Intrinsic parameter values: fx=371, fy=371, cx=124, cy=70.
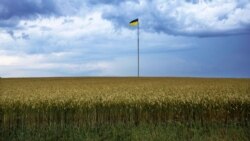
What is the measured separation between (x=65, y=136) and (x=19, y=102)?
12.6 feet

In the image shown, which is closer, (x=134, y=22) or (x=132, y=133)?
(x=132, y=133)

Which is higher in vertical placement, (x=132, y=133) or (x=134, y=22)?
(x=134, y=22)

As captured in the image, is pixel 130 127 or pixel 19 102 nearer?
pixel 130 127

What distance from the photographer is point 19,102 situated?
16062 millimetres

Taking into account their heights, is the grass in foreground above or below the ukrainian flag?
below

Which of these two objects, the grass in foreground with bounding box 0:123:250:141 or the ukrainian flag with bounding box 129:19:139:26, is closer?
the grass in foreground with bounding box 0:123:250:141

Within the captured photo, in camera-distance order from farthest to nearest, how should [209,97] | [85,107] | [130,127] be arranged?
[209,97], [85,107], [130,127]

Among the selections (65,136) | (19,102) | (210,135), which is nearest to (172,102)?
(210,135)

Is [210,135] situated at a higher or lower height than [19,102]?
lower

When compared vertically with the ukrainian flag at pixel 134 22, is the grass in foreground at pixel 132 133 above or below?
below

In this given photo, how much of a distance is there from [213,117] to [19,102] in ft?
27.4

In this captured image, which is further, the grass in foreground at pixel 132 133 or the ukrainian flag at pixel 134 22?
the ukrainian flag at pixel 134 22

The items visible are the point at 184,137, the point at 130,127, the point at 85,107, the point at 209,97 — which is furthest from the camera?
the point at 209,97

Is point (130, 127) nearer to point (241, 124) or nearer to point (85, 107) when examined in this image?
point (85, 107)
